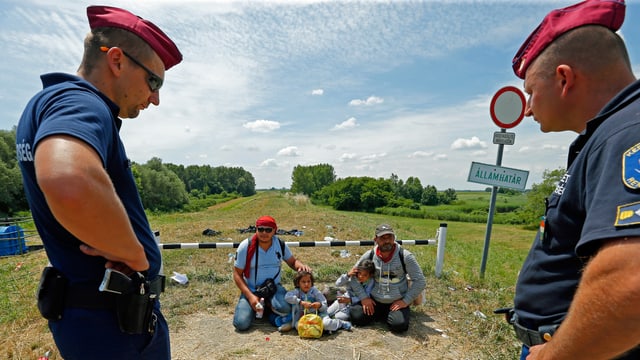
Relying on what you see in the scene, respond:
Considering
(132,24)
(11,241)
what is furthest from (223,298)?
(11,241)

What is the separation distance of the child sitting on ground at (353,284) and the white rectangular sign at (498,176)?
7.48ft

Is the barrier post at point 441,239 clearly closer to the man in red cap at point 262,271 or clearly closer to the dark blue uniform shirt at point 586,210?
the man in red cap at point 262,271

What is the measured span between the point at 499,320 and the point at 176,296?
503 cm

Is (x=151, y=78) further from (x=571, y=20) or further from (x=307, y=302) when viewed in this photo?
(x=307, y=302)

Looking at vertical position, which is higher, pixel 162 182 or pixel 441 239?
pixel 162 182

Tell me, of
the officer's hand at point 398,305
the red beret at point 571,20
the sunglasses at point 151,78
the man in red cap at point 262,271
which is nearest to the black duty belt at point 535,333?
the red beret at point 571,20

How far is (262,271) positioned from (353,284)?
4.47ft

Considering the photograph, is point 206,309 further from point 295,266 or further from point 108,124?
point 108,124

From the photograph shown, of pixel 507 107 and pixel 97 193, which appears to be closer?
pixel 97 193

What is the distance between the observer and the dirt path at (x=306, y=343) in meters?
3.75

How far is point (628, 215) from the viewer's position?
84 centimetres

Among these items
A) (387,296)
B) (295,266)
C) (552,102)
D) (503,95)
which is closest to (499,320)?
(387,296)

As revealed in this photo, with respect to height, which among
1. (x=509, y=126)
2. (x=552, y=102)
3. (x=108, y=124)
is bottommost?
(x=108, y=124)

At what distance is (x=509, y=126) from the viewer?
5.21 m
